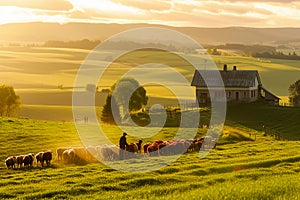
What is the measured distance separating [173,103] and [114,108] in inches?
1074

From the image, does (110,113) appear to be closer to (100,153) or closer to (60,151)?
(60,151)

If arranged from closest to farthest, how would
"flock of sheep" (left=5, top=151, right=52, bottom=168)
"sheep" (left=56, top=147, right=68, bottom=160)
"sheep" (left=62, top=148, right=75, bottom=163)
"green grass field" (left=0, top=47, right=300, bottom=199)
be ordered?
"green grass field" (left=0, top=47, right=300, bottom=199) < "flock of sheep" (left=5, top=151, right=52, bottom=168) < "sheep" (left=62, top=148, right=75, bottom=163) < "sheep" (left=56, top=147, right=68, bottom=160)

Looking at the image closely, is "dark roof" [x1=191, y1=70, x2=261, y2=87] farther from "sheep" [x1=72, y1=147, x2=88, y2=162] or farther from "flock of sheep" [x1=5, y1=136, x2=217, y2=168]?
"sheep" [x1=72, y1=147, x2=88, y2=162]

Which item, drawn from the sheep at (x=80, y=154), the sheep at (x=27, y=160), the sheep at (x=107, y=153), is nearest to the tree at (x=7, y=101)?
the sheep at (x=80, y=154)

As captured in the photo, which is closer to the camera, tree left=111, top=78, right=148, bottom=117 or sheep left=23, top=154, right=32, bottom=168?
sheep left=23, top=154, right=32, bottom=168

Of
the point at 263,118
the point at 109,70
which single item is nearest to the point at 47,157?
the point at 263,118

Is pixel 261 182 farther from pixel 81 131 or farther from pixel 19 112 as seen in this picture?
→ pixel 19 112

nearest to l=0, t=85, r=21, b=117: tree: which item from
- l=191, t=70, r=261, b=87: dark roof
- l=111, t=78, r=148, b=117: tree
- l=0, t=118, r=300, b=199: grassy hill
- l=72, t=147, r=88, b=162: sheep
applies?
l=111, t=78, r=148, b=117: tree

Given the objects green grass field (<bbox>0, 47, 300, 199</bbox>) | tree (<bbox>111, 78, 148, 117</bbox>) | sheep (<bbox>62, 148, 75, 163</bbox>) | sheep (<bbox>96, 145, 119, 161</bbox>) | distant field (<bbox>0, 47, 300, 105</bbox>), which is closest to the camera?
green grass field (<bbox>0, 47, 300, 199</bbox>)

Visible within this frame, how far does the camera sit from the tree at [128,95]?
255ft

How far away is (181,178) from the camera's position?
23500 millimetres

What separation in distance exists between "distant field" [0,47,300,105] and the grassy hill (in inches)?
2860

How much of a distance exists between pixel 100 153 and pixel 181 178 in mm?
9942

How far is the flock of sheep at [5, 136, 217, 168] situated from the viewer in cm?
3011
